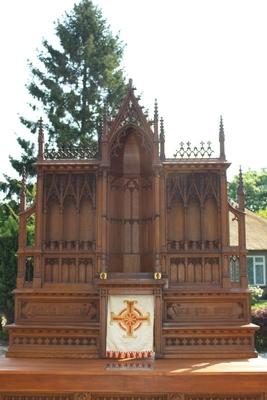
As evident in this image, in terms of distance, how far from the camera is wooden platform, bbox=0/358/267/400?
7.14 metres

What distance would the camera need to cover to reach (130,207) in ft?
31.6

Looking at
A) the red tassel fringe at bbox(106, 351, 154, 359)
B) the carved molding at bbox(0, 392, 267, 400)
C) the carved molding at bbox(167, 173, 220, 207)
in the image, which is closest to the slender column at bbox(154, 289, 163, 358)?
the red tassel fringe at bbox(106, 351, 154, 359)

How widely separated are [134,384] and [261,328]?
9.29 meters

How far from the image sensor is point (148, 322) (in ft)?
28.1

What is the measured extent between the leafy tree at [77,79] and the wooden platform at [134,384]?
49.6ft

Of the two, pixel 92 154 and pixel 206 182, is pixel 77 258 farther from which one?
pixel 206 182

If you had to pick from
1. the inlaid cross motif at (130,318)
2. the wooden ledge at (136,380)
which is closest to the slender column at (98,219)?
the inlaid cross motif at (130,318)

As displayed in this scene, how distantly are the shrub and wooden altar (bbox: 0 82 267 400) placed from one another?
6994 millimetres

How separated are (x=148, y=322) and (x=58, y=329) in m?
1.66

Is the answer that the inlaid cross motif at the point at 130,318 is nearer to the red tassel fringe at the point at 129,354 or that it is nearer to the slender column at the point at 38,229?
the red tassel fringe at the point at 129,354

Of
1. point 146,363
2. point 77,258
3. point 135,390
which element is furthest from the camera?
point 77,258

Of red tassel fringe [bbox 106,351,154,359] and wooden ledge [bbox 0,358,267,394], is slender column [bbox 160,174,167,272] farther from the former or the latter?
wooden ledge [bbox 0,358,267,394]

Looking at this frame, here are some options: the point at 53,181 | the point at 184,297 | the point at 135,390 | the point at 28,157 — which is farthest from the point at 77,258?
the point at 28,157

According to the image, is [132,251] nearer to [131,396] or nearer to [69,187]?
[69,187]
